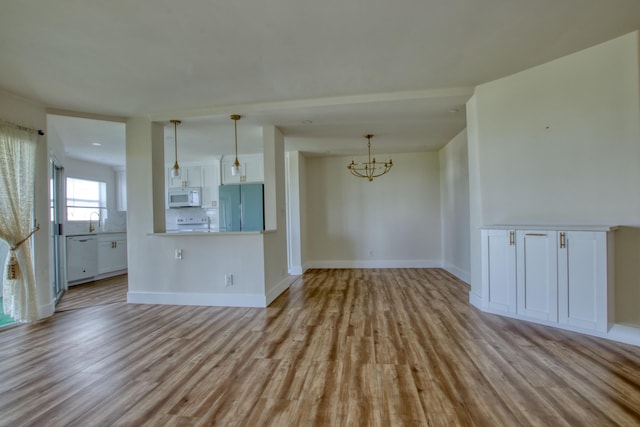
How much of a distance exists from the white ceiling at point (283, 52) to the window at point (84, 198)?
2.66 m

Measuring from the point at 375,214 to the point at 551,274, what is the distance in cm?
368

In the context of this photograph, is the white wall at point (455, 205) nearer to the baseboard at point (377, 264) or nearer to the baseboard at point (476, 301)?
the baseboard at point (377, 264)

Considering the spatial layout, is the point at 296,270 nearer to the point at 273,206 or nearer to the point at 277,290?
the point at 277,290

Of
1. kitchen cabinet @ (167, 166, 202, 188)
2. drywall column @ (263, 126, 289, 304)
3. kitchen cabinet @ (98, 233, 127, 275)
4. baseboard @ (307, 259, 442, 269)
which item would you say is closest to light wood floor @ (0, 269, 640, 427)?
drywall column @ (263, 126, 289, 304)

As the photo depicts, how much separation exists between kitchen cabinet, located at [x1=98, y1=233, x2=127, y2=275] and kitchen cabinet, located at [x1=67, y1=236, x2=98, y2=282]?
0.13 meters

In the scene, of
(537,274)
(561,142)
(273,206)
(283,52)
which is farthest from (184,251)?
(561,142)

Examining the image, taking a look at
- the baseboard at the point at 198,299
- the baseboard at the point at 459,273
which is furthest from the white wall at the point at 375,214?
the baseboard at the point at 198,299

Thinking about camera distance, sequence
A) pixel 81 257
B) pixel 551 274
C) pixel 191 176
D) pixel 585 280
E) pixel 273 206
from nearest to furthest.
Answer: pixel 585 280, pixel 551 274, pixel 273 206, pixel 81 257, pixel 191 176

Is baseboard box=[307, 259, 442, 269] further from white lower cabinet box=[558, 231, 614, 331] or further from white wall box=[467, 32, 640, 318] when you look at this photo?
white lower cabinet box=[558, 231, 614, 331]

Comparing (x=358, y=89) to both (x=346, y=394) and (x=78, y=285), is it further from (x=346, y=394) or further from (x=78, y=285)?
(x=78, y=285)

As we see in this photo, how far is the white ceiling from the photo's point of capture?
1.97m

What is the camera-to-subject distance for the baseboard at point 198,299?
3.61 meters

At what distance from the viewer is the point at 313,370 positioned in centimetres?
204

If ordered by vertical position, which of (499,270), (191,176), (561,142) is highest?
(191,176)
